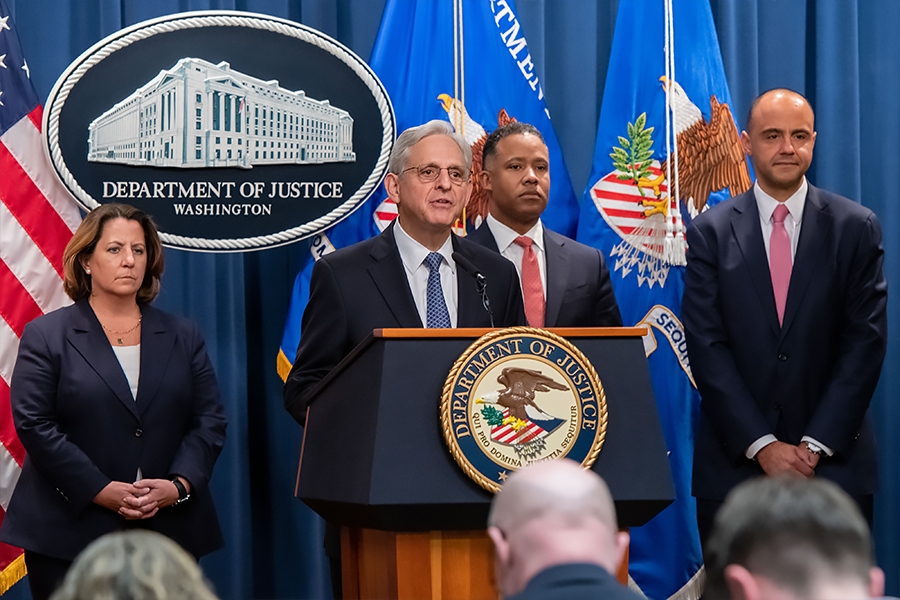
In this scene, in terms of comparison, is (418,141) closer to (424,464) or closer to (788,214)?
(424,464)

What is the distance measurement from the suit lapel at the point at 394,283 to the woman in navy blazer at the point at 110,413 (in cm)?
96

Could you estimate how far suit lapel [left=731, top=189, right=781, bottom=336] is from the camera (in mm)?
3457

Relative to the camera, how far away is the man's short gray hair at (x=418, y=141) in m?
2.93

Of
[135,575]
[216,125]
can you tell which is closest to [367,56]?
[216,125]

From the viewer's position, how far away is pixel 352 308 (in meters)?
2.69

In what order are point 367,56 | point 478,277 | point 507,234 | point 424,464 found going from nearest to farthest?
point 424,464 < point 478,277 < point 507,234 < point 367,56

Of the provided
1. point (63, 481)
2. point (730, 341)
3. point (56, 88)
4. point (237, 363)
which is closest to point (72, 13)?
point (56, 88)

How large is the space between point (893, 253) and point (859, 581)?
3.83 meters

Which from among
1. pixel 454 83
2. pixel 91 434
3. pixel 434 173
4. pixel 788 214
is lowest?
pixel 91 434

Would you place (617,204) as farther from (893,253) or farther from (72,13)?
(72,13)

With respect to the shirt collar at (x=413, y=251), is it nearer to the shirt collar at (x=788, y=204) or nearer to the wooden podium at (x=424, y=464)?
the wooden podium at (x=424, y=464)

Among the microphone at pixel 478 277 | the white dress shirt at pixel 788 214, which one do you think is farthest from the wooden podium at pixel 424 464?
the white dress shirt at pixel 788 214

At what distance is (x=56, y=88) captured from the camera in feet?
12.6

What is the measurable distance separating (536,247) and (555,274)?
0.14 m
